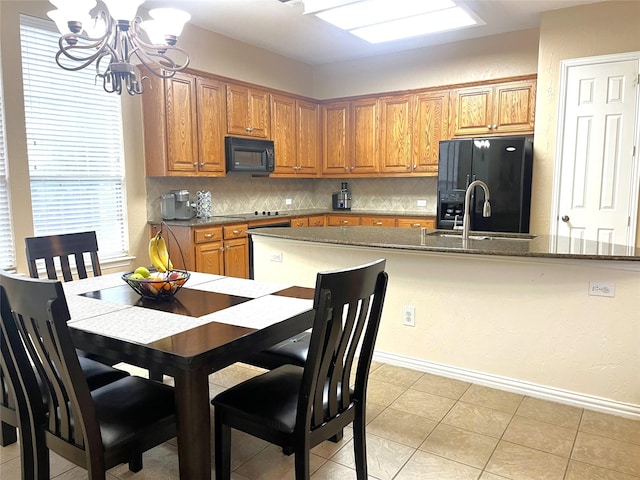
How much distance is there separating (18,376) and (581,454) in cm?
232

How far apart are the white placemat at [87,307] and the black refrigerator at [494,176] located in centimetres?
349

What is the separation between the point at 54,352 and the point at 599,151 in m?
4.41

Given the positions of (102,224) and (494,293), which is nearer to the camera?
(494,293)

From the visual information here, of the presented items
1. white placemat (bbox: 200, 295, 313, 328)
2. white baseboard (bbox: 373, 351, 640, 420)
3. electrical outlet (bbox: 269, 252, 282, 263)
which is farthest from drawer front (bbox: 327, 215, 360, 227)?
white placemat (bbox: 200, 295, 313, 328)

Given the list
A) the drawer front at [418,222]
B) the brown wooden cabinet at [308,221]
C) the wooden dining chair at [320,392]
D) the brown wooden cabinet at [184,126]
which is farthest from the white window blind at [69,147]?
the drawer front at [418,222]

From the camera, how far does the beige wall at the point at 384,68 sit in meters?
3.52

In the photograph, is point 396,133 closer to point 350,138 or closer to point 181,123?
point 350,138

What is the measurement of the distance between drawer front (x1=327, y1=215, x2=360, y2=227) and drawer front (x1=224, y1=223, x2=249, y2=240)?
4.49 ft

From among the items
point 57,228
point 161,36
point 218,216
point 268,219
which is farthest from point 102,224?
point 161,36

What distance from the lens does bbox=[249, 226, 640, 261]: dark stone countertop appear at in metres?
2.45

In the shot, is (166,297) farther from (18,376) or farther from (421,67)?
(421,67)

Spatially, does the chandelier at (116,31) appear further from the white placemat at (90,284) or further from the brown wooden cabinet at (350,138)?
the brown wooden cabinet at (350,138)

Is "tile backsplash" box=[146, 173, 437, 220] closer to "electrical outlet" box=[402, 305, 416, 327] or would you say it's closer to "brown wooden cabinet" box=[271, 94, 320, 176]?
"brown wooden cabinet" box=[271, 94, 320, 176]

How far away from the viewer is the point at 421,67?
222 inches
